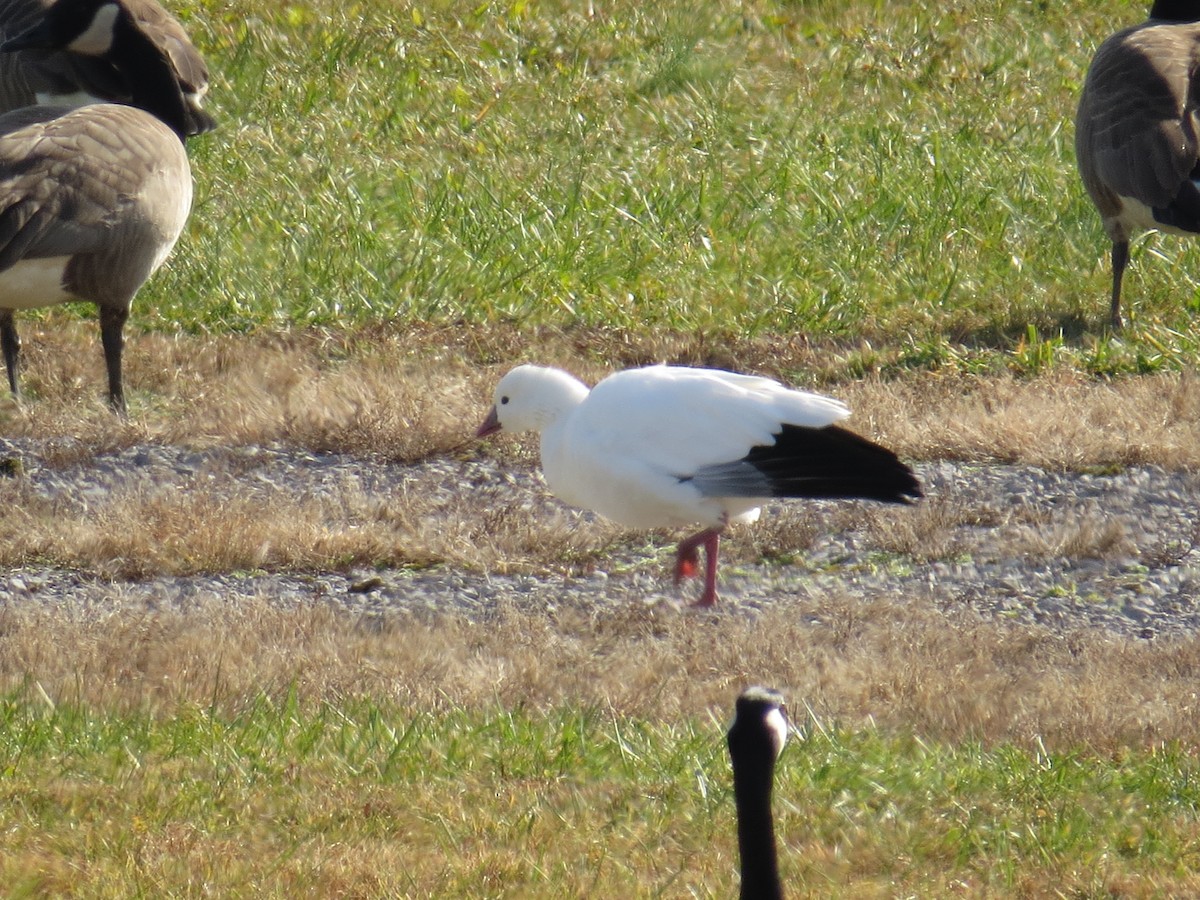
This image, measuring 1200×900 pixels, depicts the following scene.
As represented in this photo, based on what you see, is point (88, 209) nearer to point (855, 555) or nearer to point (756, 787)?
point (855, 555)

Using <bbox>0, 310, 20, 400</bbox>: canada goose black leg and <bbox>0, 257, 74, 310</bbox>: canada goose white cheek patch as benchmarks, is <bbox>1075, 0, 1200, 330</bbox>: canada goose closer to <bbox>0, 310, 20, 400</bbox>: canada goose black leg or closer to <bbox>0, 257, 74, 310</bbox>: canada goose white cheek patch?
<bbox>0, 257, 74, 310</bbox>: canada goose white cheek patch

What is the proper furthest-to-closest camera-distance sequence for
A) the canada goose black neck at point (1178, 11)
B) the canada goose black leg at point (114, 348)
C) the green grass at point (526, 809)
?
1. the canada goose black neck at point (1178, 11)
2. the canada goose black leg at point (114, 348)
3. the green grass at point (526, 809)

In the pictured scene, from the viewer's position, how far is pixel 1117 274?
918 centimetres

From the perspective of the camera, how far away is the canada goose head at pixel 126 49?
362 inches

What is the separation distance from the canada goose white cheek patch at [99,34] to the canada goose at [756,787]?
7008 millimetres

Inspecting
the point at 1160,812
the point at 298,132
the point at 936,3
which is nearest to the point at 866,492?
the point at 1160,812

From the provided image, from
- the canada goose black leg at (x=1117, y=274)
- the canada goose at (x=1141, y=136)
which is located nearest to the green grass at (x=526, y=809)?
the canada goose at (x=1141, y=136)

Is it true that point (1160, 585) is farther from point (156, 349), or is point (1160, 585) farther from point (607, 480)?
point (156, 349)

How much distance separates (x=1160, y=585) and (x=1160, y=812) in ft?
6.58

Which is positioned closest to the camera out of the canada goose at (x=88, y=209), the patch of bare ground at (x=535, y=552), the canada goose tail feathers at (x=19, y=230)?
the patch of bare ground at (x=535, y=552)

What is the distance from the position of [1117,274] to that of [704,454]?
4.23m

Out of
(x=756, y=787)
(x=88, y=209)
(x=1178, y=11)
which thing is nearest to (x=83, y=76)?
(x=88, y=209)

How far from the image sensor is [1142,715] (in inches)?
195

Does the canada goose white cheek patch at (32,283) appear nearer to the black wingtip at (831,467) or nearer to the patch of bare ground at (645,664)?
the patch of bare ground at (645,664)
